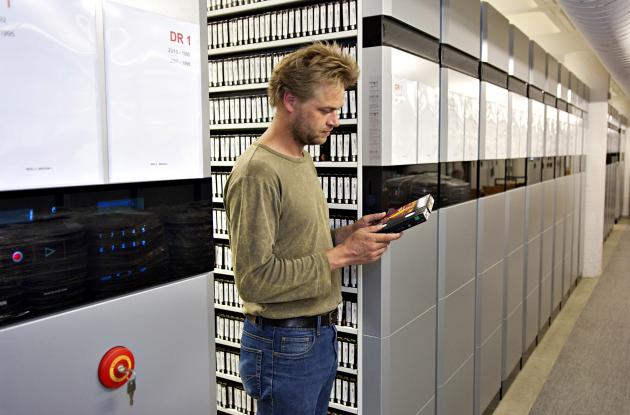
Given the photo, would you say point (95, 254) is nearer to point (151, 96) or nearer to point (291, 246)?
point (151, 96)

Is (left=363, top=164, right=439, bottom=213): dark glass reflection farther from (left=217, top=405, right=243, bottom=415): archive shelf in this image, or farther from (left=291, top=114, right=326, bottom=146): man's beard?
(left=217, top=405, right=243, bottom=415): archive shelf

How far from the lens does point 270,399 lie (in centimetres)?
169

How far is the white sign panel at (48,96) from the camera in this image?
0.95m

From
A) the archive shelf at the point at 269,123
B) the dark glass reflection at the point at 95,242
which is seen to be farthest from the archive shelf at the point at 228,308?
the dark glass reflection at the point at 95,242

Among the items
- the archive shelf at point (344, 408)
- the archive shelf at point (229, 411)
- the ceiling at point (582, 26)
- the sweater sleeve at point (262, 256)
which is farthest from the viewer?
the archive shelf at point (229, 411)

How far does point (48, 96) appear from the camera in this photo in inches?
39.8

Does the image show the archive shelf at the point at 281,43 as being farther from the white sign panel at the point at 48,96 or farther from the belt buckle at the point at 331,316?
the white sign panel at the point at 48,96

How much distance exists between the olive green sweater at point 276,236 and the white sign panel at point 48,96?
0.50 metres

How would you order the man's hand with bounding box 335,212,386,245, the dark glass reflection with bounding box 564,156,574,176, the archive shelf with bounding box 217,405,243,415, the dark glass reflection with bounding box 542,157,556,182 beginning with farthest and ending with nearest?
the dark glass reflection with bounding box 564,156,574,176, the dark glass reflection with bounding box 542,157,556,182, the archive shelf with bounding box 217,405,243,415, the man's hand with bounding box 335,212,386,245

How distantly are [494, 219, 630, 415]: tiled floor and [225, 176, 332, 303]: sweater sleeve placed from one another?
2688 millimetres

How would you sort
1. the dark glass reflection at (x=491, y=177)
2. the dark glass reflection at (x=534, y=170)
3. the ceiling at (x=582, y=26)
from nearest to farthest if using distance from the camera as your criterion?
the ceiling at (x=582, y=26) → the dark glass reflection at (x=491, y=177) → the dark glass reflection at (x=534, y=170)

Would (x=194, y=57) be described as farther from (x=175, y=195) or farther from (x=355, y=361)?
(x=355, y=361)

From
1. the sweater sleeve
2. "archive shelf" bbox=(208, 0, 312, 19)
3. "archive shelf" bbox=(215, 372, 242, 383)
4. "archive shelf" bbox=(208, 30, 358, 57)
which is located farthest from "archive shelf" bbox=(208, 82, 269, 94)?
"archive shelf" bbox=(215, 372, 242, 383)

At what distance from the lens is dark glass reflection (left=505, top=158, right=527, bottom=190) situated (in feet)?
12.8
